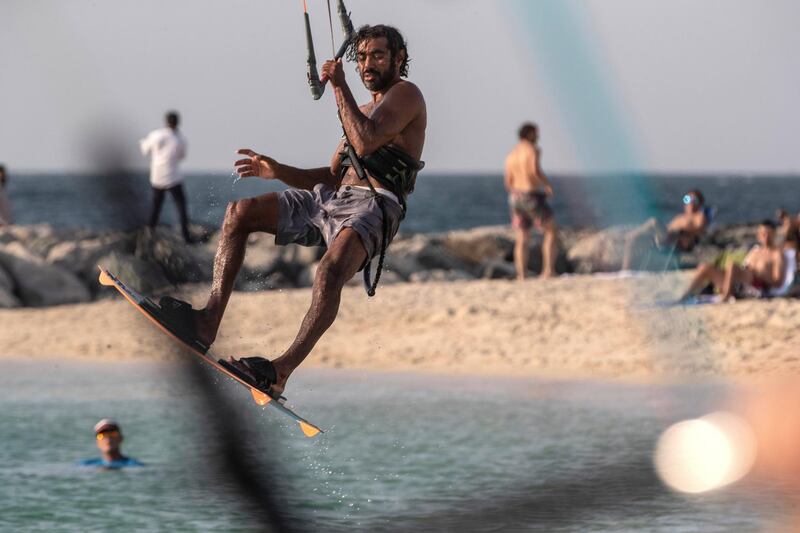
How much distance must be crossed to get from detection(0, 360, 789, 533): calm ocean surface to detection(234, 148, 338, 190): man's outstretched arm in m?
4.87

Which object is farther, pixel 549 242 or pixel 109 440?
pixel 549 242

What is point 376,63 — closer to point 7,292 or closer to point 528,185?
point 528,185

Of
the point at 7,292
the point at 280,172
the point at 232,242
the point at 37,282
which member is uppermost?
the point at 280,172

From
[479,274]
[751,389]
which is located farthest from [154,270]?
[479,274]

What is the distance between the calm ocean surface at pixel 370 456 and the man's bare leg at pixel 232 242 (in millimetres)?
4857

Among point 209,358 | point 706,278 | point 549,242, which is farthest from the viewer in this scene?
point 549,242

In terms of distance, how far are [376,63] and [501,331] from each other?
11992 millimetres

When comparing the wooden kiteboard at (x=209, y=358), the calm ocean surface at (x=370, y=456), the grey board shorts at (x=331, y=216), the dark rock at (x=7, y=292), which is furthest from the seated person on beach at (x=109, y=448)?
the dark rock at (x=7, y=292)

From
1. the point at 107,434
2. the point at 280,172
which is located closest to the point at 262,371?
the point at 280,172

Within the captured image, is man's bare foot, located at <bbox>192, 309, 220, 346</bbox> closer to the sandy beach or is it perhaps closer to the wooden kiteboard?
the wooden kiteboard

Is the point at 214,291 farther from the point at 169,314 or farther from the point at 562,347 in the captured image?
the point at 562,347

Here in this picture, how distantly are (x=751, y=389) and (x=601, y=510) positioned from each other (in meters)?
4.66

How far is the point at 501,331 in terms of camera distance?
18.4m

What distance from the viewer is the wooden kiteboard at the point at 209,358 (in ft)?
21.8
